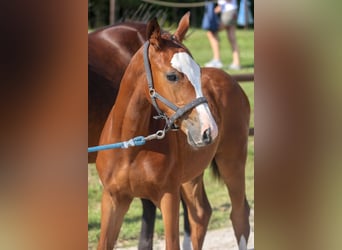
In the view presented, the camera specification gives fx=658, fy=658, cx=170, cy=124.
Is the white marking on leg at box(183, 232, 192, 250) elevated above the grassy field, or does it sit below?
below

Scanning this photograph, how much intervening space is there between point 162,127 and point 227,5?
110 centimetres

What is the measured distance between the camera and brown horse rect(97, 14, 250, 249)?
300 cm

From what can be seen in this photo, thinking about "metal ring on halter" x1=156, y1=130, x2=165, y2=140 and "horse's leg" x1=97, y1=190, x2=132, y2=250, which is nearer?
"metal ring on halter" x1=156, y1=130, x2=165, y2=140

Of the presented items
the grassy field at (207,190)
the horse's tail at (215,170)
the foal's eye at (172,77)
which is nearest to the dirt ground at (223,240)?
the grassy field at (207,190)

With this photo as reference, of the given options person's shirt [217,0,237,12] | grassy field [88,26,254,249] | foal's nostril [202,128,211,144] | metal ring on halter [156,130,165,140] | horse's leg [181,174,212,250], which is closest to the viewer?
foal's nostril [202,128,211,144]

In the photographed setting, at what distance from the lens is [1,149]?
2.96 m

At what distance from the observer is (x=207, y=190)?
12.6 ft

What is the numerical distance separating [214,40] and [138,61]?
1105 mm

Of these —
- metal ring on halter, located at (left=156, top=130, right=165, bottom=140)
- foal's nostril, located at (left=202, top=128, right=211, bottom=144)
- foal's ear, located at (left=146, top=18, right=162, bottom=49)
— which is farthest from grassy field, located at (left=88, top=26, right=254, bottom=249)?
foal's nostril, located at (left=202, top=128, right=211, bottom=144)

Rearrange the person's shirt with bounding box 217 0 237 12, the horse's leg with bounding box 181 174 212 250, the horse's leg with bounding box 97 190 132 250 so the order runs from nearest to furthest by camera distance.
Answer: the horse's leg with bounding box 97 190 132 250 < the horse's leg with bounding box 181 174 212 250 < the person's shirt with bounding box 217 0 237 12

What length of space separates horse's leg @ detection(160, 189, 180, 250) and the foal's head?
318 mm

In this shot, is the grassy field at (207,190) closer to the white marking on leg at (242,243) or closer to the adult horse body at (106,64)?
the white marking on leg at (242,243)

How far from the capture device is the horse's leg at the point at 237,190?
3.75m

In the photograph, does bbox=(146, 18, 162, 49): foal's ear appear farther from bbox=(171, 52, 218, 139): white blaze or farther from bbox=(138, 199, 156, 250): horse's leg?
bbox=(138, 199, 156, 250): horse's leg
